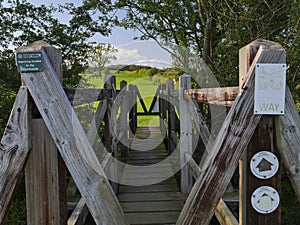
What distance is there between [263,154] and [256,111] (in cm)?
19

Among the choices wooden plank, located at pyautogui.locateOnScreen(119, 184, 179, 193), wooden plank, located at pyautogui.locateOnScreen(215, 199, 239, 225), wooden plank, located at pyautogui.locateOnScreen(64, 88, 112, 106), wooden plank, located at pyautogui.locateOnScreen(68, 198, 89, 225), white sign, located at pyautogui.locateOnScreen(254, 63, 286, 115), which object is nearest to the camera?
white sign, located at pyautogui.locateOnScreen(254, 63, 286, 115)

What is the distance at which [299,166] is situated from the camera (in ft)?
3.82

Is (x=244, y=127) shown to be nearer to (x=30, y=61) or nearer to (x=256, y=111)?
(x=256, y=111)

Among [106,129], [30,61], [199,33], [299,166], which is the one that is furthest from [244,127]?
[199,33]

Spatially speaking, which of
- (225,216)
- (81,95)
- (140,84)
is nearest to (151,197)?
(225,216)

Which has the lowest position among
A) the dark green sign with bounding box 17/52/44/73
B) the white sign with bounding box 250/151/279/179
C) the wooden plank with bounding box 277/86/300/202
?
the white sign with bounding box 250/151/279/179

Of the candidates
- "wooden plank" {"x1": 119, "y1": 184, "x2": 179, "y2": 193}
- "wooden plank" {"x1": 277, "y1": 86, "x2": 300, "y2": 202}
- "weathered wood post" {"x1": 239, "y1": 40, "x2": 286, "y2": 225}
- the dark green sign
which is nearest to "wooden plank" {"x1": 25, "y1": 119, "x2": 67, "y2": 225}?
the dark green sign

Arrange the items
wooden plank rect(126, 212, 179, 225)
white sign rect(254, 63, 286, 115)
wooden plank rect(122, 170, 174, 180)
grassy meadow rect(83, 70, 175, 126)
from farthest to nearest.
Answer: grassy meadow rect(83, 70, 175, 126) → wooden plank rect(122, 170, 174, 180) → wooden plank rect(126, 212, 179, 225) → white sign rect(254, 63, 286, 115)

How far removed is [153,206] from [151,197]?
229 mm

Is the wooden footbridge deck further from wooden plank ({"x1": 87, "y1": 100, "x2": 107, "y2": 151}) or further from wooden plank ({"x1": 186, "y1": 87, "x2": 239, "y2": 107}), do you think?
wooden plank ({"x1": 186, "y1": 87, "x2": 239, "y2": 107})

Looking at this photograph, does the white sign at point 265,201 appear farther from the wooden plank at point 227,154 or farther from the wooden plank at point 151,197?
the wooden plank at point 151,197

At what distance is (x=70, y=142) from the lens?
1.16 m

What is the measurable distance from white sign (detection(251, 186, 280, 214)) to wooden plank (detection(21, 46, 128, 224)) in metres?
0.53

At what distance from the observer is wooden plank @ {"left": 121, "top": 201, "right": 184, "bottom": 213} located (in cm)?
289
